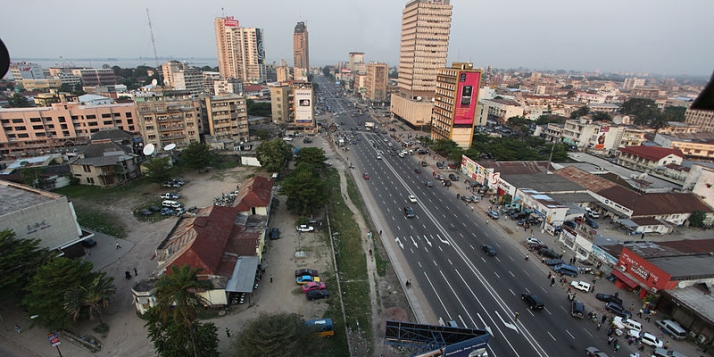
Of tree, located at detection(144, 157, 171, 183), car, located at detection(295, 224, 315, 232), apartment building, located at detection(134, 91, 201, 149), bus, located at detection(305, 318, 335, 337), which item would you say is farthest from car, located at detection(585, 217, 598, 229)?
apartment building, located at detection(134, 91, 201, 149)

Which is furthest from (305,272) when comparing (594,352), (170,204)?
(170,204)

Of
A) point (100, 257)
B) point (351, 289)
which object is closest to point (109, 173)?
point (100, 257)

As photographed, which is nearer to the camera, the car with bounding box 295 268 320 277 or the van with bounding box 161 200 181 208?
the car with bounding box 295 268 320 277

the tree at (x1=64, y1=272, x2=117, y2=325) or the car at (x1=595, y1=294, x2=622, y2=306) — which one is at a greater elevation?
the tree at (x1=64, y1=272, x2=117, y2=325)

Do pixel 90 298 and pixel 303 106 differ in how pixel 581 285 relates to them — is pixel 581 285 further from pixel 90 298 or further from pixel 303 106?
pixel 303 106

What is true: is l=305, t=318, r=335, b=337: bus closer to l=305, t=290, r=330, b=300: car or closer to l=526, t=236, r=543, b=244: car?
l=305, t=290, r=330, b=300: car
